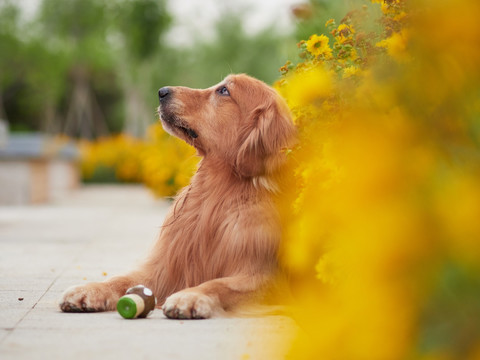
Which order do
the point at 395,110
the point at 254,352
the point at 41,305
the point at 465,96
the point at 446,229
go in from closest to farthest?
the point at 446,229 → the point at 465,96 → the point at 395,110 → the point at 254,352 → the point at 41,305

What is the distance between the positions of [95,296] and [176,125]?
46.5 inches

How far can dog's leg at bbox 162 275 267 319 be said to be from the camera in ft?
12.0

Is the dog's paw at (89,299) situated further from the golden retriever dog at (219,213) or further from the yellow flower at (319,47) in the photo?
the yellow flower at (319,47)

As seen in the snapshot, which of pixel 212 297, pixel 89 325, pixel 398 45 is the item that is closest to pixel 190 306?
pixel 212 297

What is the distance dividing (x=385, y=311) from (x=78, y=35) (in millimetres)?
34342

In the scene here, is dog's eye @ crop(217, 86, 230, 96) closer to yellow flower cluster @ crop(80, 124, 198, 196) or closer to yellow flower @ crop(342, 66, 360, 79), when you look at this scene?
yellow flower @ crop(342, 66, 360, 79)

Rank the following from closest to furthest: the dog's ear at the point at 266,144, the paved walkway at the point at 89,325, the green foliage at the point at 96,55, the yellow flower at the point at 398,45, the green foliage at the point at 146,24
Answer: the yellow flower at the point at 398,45, the paved walkway at the point at 89,325, the dog's ear at the point at 266,144, the green foliage at the point at 146,24, the green foliage at the point at 96,55

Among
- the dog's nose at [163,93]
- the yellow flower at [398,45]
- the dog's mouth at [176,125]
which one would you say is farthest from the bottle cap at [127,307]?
the yellow flower at [398,45]

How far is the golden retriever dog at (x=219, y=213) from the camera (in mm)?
3863

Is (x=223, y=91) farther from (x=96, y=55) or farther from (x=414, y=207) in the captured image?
(x=96, y=55)

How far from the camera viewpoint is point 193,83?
106 feet

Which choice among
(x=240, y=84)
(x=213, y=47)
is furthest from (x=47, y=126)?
→ (x=240, y=84)

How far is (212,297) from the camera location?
3.72 meters

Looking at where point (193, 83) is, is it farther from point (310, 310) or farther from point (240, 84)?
point (310, 310)
